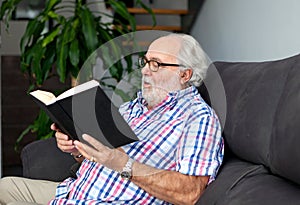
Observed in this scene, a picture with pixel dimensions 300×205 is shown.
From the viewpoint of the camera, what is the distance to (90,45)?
2.95 meters

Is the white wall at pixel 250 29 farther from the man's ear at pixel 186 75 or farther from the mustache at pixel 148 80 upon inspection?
the mustache at pixel 148 80

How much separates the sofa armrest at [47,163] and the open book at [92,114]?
0.65 metres

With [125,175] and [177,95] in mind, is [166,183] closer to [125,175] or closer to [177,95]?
[125,175]

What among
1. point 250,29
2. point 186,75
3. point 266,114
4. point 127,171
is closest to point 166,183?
point 127,171

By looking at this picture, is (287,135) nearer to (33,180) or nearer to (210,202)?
(210,202)

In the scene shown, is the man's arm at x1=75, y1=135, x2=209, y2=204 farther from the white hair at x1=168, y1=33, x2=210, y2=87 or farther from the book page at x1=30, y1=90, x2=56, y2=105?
the white hair at x1=168, y1=33, x2=210, y2=87

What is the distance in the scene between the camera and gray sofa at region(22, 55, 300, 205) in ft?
4.37

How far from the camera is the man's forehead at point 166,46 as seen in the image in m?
2.02

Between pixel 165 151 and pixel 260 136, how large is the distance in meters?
0.40

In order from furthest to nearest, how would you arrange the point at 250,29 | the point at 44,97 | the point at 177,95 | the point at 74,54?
the point at 74,54, the point at 250,29, the point at 177,95, the point at 44,97

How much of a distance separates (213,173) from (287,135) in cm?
43

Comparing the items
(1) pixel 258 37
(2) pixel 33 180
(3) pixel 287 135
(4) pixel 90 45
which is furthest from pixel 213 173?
(4) pixel 90 45

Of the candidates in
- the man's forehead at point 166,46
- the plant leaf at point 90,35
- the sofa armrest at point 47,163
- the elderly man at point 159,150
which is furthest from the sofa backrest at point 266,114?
the plant leaf at point 90,35

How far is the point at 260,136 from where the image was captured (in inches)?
60.7
